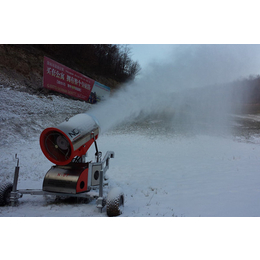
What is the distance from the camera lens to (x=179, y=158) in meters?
11.8

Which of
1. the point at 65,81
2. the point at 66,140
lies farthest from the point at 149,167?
the point at 65,81

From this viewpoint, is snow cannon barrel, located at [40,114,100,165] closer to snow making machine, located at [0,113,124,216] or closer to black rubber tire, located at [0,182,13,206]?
snow making machine, located at [0,113,124,216]

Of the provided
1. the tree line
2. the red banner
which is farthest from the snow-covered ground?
the tree line

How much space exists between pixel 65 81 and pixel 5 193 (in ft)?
51.1

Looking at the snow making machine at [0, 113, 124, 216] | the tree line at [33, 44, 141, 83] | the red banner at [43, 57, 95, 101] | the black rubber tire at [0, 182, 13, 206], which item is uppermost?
the tree line at [33, 44, 141, 83]

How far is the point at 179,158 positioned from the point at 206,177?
3506mm

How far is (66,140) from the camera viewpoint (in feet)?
17.1

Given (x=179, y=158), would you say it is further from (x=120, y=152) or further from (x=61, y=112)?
(x=61, y=112)

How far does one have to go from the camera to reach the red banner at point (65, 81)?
17.5 m

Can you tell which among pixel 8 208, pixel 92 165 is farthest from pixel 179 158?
pixel 8 208

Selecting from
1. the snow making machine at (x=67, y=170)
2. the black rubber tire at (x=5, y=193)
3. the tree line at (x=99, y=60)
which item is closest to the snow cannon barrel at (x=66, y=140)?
the snow making machine at (x=67, y=170)

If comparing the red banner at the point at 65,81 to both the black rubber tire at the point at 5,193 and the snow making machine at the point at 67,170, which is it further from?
the black rubber tire at the point at 5,193

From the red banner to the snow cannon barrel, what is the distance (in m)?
13.7

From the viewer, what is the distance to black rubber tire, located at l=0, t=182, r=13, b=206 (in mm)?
5109
